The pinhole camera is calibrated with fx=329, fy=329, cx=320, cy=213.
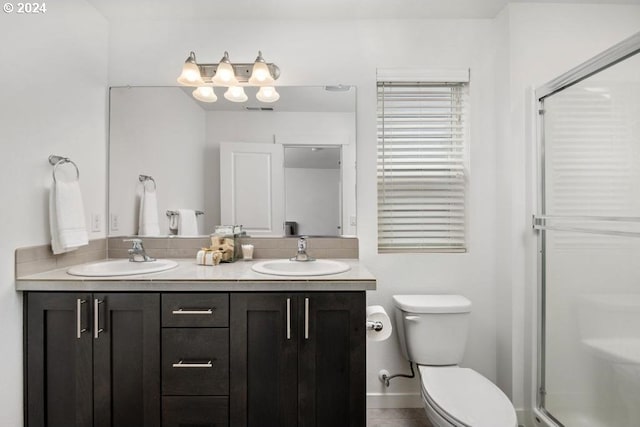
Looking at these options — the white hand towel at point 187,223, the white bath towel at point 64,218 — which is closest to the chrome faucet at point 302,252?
the white hand towel at point 187,223

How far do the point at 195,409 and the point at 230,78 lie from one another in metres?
1.71

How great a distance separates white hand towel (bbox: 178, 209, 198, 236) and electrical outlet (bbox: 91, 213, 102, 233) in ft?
1.51

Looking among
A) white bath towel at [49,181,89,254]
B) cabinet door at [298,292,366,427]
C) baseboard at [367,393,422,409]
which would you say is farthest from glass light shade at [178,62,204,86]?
baseboard at [367,393,422,409]

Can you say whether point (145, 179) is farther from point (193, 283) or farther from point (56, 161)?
point (193, 283)

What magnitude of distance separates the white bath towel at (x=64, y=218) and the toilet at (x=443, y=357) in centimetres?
171

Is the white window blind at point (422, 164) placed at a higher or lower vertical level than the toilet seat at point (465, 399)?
higher

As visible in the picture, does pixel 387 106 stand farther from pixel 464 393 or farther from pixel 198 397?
pixel 198 397

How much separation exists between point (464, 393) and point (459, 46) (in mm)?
1924

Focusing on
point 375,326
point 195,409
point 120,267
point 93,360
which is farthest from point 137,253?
point 375,326

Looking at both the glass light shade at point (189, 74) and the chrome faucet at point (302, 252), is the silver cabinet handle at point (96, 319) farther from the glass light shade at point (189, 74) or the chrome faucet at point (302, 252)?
the glass light shade at point (189, 74)

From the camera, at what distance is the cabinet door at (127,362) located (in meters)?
1.43

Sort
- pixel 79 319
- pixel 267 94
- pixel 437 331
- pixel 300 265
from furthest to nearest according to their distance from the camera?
pixel 267 94
pixel 300 265
pixel 437 331
pixel 79 319

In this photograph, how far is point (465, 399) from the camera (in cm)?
142

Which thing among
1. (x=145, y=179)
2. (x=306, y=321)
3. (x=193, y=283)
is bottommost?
(x=306, y=321)
